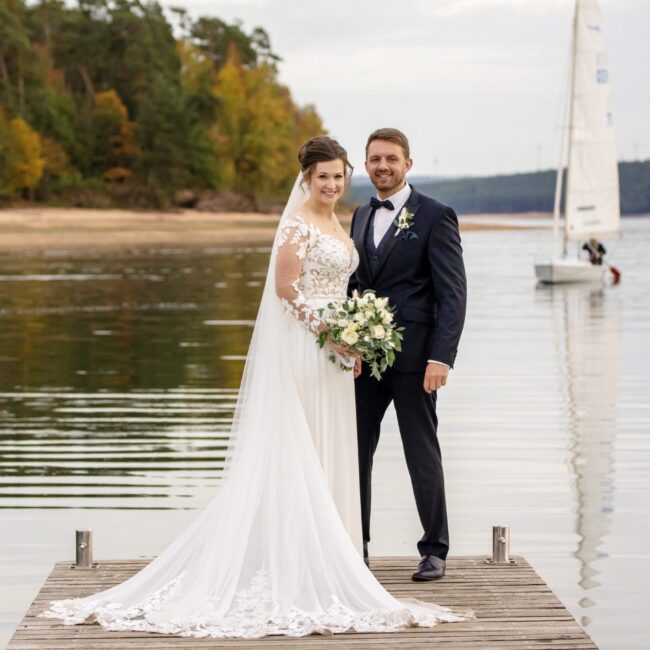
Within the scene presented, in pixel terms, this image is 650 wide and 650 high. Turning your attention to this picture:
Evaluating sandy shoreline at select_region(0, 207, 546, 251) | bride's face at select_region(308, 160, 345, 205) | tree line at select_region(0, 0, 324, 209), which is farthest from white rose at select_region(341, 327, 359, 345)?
tree line at select_region(0, 0, 324, 209)

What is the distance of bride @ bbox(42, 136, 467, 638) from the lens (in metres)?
6.05

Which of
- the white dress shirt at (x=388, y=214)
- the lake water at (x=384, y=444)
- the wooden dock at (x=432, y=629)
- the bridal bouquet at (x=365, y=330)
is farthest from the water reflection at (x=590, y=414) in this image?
the white dress shirt at (x=388, y=214)

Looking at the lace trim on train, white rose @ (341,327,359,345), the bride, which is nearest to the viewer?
the lace trim on train

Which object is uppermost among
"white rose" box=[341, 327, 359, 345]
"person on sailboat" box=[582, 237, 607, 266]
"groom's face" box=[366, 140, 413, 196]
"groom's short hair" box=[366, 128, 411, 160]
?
"groom's short hair" box=[366, 128, 411, 160]

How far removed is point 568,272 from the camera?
39.7 metres

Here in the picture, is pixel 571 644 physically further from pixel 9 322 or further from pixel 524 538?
pixel 9 322

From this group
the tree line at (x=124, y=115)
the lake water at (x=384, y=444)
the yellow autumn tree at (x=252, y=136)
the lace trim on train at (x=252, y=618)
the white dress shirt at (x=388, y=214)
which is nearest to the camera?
the lace trim on train at (x=252, y=618)

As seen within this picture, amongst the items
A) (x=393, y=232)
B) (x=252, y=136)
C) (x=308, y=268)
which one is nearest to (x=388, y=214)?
(x=393, y=232)

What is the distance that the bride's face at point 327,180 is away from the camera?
642 cm

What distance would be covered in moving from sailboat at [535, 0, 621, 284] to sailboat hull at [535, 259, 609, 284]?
4.31 metres

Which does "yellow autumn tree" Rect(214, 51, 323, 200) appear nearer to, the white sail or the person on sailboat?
the white sail

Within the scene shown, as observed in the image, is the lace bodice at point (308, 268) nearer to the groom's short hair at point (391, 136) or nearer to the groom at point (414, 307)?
the groom at point (414, 307)

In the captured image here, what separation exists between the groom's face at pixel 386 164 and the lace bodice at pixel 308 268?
340 mm

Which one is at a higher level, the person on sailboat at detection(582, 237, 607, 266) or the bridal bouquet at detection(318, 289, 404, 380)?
the bridal bouquet at detection(318, 289, 404, 380)
